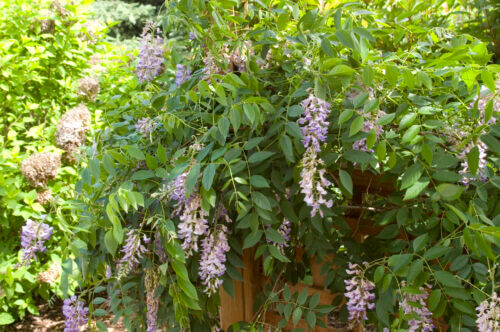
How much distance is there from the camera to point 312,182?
119 cm

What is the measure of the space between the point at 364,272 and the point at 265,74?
62 cm

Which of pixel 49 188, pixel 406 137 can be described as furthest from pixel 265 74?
pixel 49 188

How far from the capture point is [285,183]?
4.51 feet

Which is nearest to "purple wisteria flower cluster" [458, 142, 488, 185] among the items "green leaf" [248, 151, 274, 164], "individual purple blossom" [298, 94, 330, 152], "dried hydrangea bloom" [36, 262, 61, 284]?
"individual purple blossom" [298, 94, 330, 152]

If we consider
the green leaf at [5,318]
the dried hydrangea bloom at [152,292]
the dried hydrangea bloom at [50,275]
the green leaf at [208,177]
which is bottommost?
the green leaf at [5,318]

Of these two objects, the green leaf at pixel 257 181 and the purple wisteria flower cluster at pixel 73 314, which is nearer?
the green leaf at pixel 257 181

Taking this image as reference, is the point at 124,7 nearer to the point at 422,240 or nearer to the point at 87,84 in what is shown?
the point at 87,84

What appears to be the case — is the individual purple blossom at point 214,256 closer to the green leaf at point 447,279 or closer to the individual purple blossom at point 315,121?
the individual purple blossom at point 315,121

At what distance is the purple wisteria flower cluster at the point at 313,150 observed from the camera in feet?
3.86

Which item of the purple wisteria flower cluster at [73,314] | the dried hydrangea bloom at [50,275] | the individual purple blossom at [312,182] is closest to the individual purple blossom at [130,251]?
the purple wisteria flower cluster at [73,314]

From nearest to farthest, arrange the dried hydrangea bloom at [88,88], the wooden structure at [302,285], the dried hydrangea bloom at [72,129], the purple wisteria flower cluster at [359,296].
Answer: the purple wisteria flower cluster at [359,296]
the wooden structure at [302,285]
the dried hydrangea bloom at [72,129]
the dried hydrangea bloom at [88,88]

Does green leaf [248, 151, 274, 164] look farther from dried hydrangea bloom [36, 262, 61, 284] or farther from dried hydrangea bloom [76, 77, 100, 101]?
dried hydrangea bloom [76, 77, 100, 101]

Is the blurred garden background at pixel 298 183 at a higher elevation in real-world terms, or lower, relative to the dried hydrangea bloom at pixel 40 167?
higher

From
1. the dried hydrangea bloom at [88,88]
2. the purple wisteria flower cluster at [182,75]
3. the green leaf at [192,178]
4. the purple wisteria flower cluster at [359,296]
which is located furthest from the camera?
the dried hydrangea bloom at [88,88]
